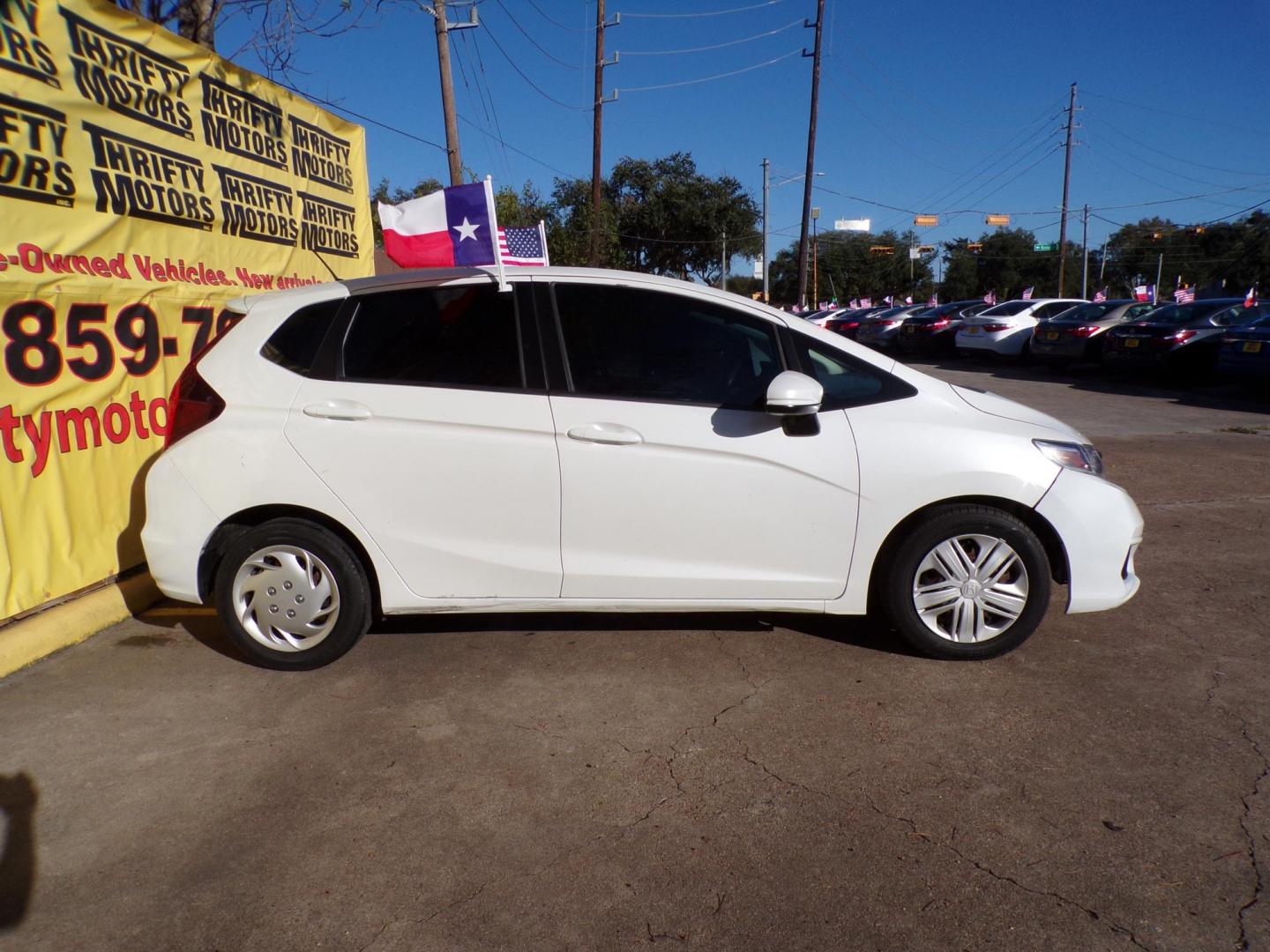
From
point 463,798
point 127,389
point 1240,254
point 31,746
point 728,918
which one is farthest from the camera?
point 1240,254

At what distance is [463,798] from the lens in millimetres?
3080

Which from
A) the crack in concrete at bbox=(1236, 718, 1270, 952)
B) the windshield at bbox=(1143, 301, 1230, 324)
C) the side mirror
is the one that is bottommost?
the crack in concrete at bbox=(1236, 718, 1270, 952)

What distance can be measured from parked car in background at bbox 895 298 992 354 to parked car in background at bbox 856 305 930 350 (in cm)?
89

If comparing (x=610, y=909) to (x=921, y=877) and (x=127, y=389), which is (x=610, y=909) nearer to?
(x=921, y=877)

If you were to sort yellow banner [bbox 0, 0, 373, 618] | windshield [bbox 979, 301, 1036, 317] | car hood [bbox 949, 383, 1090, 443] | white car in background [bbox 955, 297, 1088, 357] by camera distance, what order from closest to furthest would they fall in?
1. car hood [bbox 949, 383, 1090, 443]
2. yellow banner [bbox 0, 0, 373, 618]
3. white car in background [bbox 955, 297, 1088, 357]
4. windshield [bbox 979, 301, 1036, 317]

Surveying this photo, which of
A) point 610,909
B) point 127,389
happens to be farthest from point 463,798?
point 127,389

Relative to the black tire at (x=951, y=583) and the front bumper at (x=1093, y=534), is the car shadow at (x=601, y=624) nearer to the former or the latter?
the black tire at (x=951, y=583)

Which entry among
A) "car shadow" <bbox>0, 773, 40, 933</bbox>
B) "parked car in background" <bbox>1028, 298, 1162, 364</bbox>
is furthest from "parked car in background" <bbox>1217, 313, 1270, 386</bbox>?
"car shadow" <bbox>0, 773, 40, 933</bbox>

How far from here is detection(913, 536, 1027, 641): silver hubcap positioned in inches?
155

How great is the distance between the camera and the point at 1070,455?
3.98 meters

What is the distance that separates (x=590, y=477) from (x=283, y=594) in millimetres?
1411

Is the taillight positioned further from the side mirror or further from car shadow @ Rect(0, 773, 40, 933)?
the side mirror

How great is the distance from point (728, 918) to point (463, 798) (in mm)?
1013

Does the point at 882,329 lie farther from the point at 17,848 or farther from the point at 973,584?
the point at 17,848
